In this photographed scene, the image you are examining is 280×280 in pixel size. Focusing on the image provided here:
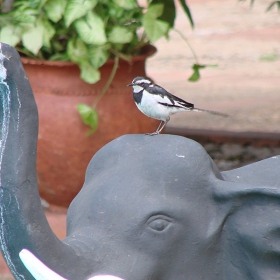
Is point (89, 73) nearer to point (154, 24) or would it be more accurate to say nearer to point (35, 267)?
point (154, 24)

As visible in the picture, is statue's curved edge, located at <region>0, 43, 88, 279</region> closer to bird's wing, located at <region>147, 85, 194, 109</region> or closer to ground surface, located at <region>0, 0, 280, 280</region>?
bird's wing, located at <region>147, 85, 194, 109</region>

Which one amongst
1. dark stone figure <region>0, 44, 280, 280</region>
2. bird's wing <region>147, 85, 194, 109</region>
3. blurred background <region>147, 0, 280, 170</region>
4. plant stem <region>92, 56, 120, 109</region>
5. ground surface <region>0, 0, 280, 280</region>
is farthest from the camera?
ground surface <region>0, 0, 280, 280</region>

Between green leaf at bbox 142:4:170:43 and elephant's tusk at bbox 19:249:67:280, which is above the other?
elephant's tusk at bbox 19:249:67:280

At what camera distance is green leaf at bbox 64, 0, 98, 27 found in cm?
332

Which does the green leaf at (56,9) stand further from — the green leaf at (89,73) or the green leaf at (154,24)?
the green leaf at (154,24)

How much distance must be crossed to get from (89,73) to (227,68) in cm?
336

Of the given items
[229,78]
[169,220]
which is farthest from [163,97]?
[229,78]

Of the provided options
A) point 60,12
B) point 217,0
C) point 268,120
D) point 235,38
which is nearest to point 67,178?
point 60,12

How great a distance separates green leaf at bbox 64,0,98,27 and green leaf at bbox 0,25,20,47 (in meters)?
0.29

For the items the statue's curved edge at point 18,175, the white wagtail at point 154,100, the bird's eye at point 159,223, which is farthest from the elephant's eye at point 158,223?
the white wagtail at point 154,100

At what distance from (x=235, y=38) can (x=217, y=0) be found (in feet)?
6.62

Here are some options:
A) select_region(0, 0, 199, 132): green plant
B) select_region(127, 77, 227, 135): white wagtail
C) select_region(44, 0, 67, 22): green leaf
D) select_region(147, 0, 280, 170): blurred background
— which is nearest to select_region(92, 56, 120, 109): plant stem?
select_region(0, 0, 199, 132): green plant

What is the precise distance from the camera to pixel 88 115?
3.49 meters

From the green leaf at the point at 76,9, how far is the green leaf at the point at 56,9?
68 mm
